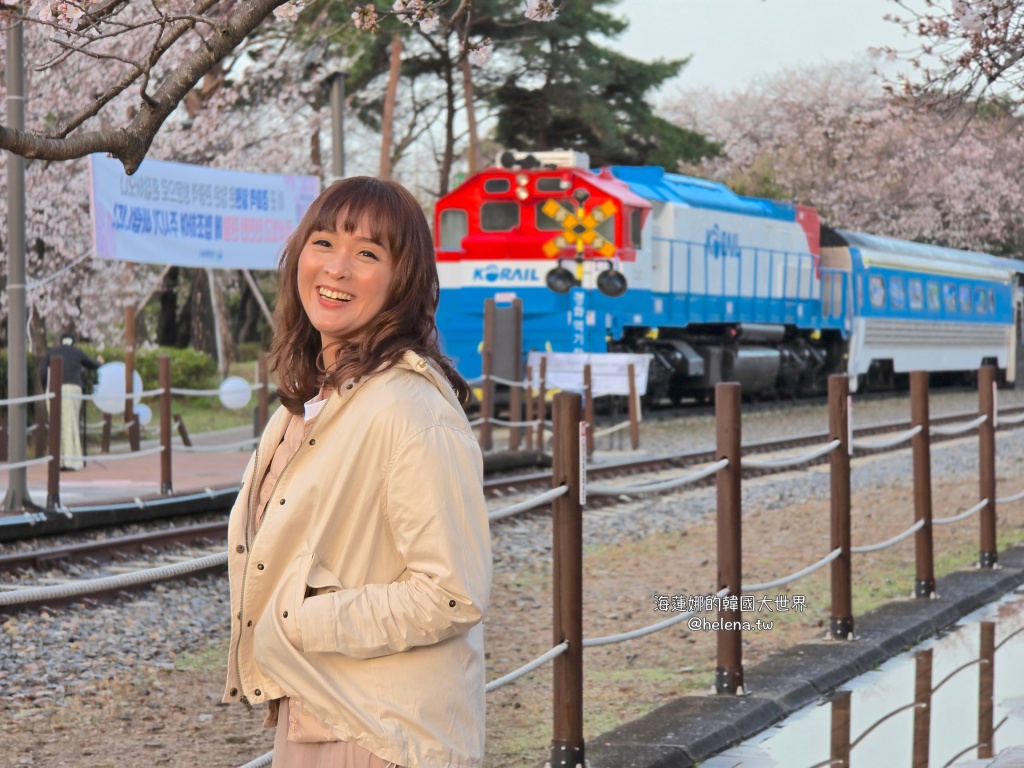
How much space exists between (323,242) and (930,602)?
586 centimetres

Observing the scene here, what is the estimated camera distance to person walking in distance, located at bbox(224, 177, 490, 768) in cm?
243

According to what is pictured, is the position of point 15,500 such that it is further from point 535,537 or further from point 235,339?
point 235,339

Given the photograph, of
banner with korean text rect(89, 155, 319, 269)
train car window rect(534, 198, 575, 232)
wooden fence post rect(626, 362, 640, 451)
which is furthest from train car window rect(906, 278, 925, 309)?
banner with korean text rect(89, 155, 319, 269)

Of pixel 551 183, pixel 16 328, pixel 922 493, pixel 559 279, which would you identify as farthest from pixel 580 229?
pixel 922 493

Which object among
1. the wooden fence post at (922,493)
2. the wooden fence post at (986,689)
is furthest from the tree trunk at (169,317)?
the wooden fence post at (986,689)

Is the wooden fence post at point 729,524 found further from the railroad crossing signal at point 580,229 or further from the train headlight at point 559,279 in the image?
the train headlight at point 559,279

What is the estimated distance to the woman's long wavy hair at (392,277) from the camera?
8.41ft

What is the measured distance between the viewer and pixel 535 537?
1118cm

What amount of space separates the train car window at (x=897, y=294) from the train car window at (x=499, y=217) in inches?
464

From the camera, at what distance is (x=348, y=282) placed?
8.54 ft

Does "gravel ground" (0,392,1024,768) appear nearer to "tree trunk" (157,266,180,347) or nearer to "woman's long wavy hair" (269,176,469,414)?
"woman's long wavy hair" (269,176,469,414)

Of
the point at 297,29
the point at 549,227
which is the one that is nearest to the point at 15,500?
the point at 549,227

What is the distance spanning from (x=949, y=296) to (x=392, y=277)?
33024 millimetres

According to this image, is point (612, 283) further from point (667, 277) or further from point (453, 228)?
point (453, 228)
